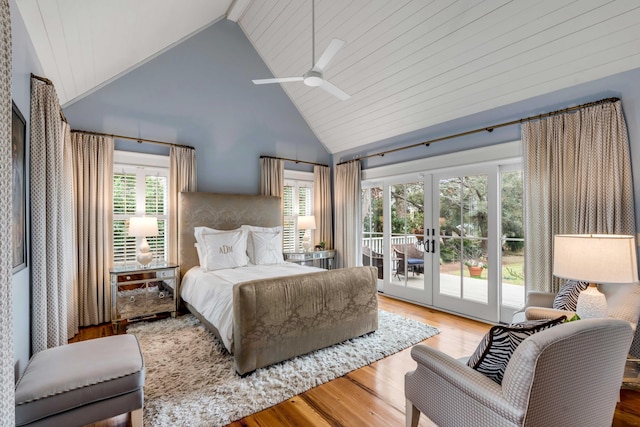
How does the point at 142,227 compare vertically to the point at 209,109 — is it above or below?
below

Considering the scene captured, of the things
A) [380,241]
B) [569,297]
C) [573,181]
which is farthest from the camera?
[380,241]

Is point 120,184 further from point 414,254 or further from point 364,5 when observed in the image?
point 414,254

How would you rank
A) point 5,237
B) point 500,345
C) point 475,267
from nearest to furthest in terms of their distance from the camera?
point 5,237 → point 500,345 → point 475,267

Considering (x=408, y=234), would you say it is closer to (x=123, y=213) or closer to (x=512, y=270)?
(x=512, y=270)

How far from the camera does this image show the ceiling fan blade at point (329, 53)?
253 centimetres

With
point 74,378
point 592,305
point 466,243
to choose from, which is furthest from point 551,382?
point 466,243

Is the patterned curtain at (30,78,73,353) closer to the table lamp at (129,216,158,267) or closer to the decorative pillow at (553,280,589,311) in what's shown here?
the table lamp at (129,216,158,267)

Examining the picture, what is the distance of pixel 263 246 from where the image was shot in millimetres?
4449

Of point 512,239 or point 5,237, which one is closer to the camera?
point 5,237

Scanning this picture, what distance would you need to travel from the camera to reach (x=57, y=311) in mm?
2447

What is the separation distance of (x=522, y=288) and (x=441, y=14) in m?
3.13

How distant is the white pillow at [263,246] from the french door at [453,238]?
1.77 meters

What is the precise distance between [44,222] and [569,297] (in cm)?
410

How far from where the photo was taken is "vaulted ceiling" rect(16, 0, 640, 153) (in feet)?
8.38
